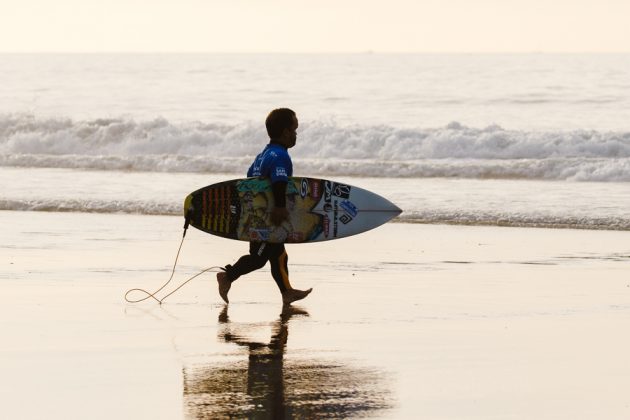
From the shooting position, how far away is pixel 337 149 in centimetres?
2948

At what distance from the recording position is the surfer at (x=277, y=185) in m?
8.35

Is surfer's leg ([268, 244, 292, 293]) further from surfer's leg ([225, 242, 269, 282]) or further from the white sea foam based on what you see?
the white sea foam

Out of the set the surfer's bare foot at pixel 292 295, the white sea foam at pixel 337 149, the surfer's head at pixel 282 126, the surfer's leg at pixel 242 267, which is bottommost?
the surfer's bare foot at pixel 292 295

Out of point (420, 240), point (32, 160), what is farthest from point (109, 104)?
point (420, 240)

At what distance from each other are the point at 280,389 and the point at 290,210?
11.7ft

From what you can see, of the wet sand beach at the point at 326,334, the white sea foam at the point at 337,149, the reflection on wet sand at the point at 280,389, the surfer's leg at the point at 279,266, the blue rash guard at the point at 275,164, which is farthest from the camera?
the white sea foam at the point at 337,149

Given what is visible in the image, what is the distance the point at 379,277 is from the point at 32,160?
1675cm

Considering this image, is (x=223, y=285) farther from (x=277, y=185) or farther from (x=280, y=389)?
(x=280, y=389)

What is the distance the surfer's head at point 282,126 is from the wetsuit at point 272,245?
59 millimetres

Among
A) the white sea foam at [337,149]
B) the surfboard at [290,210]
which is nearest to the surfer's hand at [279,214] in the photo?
the surfboard at [290,210]

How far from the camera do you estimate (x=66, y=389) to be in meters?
5.73

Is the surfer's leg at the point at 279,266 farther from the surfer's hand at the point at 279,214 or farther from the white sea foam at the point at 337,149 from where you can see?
the white sea foam at the point at 337,149

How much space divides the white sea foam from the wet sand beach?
1057 cm

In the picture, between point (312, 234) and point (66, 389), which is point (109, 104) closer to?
point (312, 234)
